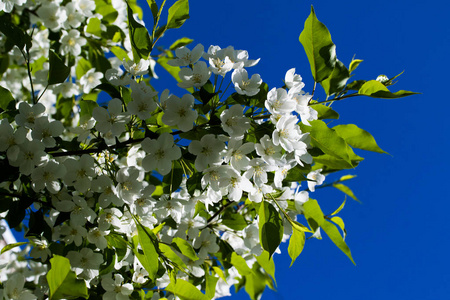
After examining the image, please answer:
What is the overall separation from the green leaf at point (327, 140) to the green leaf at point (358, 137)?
0.33ft

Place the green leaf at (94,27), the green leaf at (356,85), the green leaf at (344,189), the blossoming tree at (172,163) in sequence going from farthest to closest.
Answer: the green leaf at (94,27) → the green leaf at (344,189) → the green leaf at (356,85) → the blossoming tree at (172,163)

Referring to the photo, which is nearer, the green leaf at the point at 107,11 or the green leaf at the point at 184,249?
the green leaf at the point at 184,249

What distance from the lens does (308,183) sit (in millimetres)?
1450

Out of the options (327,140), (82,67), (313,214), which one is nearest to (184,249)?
(313,214)

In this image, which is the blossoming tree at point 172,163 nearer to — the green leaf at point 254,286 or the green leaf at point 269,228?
the green leaf at point 269,228

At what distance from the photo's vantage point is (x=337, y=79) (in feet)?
3.76

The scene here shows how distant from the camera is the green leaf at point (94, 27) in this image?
1976mm

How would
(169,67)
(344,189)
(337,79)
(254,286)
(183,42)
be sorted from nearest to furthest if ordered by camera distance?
(337,79) < (344,189) < (254,286) < (169,67) < (183,42)

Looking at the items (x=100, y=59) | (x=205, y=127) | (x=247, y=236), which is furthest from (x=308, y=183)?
(x=100, y=59)

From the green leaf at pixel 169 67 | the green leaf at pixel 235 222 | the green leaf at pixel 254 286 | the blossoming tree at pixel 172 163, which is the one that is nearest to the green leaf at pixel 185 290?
the blossoming tree at pixel 172 163

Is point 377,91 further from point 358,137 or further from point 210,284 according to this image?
point 210,284

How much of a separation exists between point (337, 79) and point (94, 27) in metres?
1.35

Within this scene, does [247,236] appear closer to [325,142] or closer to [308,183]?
[308,183]

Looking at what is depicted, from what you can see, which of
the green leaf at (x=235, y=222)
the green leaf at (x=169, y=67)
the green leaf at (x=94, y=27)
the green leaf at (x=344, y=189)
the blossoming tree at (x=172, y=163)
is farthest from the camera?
the green leaf at (x=94, y=27)
